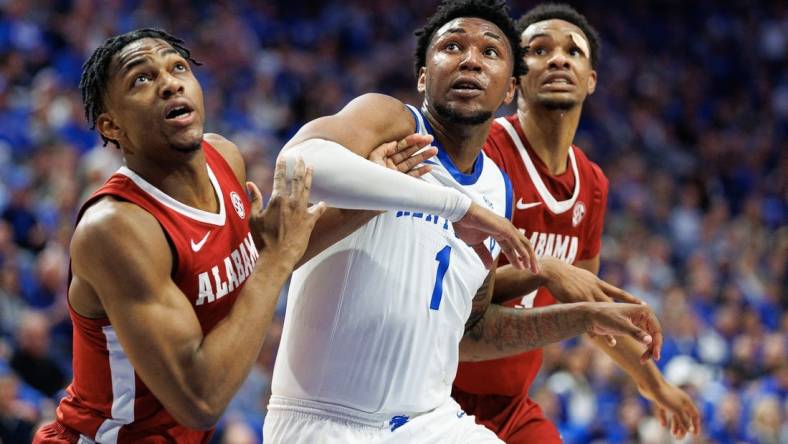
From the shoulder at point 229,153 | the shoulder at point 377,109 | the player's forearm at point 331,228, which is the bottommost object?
the player's forearm at point 331,228

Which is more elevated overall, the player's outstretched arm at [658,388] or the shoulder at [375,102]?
the shoulder at [375,102]

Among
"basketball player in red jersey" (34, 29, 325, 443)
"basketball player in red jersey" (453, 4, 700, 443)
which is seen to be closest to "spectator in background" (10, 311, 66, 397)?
"basketball player in red jersey" (453, 4, 700, 443)

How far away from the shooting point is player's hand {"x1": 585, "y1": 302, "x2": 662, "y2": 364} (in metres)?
4.09

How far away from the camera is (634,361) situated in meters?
5.23

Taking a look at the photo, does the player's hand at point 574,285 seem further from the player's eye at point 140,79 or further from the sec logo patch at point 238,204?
the player's eye at point 140,79

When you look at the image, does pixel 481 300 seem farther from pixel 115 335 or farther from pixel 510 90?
pixel 115 335

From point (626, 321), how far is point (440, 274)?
2.54 ft

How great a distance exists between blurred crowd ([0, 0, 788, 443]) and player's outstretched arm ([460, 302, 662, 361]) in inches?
134

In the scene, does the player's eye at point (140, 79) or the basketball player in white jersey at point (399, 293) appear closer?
the player's eye at point (140, 79)

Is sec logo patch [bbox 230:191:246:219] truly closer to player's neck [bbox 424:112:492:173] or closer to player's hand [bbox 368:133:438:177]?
player's hand [bbox 368:133:438:177]

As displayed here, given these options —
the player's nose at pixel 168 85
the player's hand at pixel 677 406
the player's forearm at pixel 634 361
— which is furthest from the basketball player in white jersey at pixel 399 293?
the player's hand at pixel 677 406

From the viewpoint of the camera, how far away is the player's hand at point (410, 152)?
384 centimetres

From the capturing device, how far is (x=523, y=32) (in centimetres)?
534

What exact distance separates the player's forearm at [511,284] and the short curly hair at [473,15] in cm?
89
